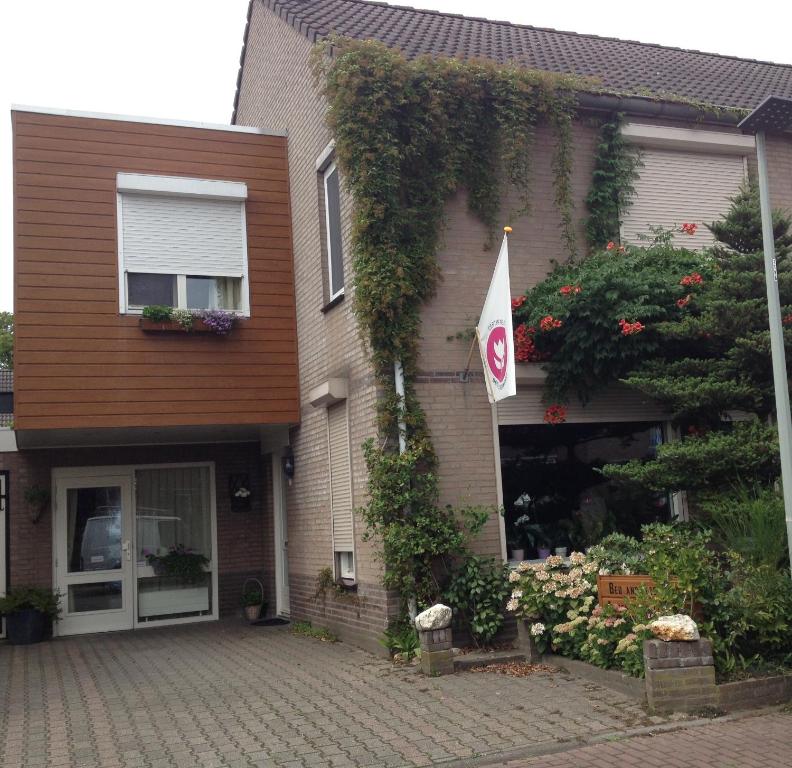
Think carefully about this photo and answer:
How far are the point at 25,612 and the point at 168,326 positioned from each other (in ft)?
14.7

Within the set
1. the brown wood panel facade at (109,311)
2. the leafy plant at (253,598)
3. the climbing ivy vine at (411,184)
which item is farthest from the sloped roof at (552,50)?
the leafy plant at (253,598)

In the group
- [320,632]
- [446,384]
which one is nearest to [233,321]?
[446,384]

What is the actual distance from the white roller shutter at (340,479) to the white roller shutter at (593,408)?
1.86 metres

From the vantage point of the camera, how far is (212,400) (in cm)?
1138

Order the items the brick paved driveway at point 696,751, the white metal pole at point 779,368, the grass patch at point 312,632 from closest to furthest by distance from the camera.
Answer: the brick paved driveway at point 696,751 → the white metal pole at point 779,368 → the grass patch at point 312,632

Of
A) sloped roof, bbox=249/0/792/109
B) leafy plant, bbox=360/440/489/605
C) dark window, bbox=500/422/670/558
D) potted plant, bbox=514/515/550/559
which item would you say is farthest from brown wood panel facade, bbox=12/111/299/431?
potted plant, bbox=514/515/550/559

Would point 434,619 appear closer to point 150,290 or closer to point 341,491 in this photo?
point 341,491

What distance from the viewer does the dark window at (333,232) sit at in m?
10.9

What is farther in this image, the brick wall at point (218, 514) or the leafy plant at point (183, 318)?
the brick wall at point (218, 514)

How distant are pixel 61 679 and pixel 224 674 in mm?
1757

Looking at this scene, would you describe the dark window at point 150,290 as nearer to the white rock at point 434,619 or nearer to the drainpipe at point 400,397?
the drainpipe at point 400,397

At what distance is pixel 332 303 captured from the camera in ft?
35.5

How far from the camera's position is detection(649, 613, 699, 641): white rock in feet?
21.9

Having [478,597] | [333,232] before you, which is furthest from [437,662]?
[333,232]
